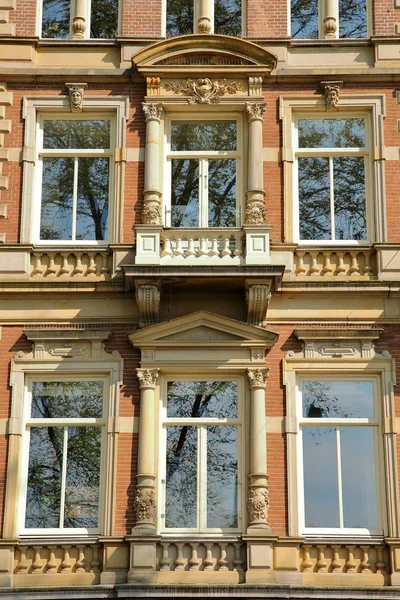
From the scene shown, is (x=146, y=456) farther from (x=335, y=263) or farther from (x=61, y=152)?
(x=61, y=152)

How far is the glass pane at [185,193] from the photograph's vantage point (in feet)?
68.6

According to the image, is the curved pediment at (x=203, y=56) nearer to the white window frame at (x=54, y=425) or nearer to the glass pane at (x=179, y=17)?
the glass pane at (x=179, y=17)

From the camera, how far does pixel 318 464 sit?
19.5m

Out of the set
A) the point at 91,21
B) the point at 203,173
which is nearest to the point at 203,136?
the point at 203,173

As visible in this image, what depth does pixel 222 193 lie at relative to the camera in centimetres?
2103

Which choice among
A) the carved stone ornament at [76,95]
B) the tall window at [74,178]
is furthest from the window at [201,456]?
the carved stone ornament at [76,95]

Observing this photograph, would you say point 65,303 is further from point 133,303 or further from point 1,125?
point 1,125

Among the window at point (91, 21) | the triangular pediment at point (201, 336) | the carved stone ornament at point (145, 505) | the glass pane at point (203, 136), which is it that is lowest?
the carved stone ornament at point (145, 505)

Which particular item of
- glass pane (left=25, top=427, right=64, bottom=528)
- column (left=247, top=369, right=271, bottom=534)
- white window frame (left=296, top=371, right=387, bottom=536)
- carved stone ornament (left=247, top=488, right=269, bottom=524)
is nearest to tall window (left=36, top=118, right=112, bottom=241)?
glass pane (left=25, top=427, right=64, bottom=528)

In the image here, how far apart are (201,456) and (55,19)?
8.59 m

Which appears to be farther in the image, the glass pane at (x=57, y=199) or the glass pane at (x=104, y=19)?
the glass pane at (x=104, y=19)

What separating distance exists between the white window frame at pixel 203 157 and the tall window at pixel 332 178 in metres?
1.04

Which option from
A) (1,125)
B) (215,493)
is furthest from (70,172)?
(215,493)

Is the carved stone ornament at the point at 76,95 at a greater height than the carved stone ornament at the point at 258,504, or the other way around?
the carved stone ornament at the point at 76,95
